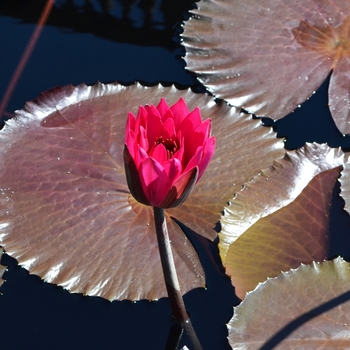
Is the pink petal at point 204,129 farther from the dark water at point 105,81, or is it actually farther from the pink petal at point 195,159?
the dark water at point 105,81

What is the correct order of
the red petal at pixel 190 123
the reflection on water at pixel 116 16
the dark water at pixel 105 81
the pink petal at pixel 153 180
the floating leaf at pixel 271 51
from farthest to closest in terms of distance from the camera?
1. the reflection on water at pixel 116 16
2. the floating leaf at pixel 271 51
3. the dark water at pixel 105 81
4. the red petal at pixel 190 123
5. the pink petal at pixel 153 180

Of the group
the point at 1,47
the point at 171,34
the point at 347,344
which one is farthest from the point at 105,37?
the point at 347,344

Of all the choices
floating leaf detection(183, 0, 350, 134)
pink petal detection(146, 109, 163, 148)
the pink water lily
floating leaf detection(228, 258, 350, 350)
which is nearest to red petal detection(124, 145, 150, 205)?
the pink water lily

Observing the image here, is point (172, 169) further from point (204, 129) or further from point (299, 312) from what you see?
point (299, 312)

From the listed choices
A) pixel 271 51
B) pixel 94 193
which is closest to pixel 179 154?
pixel 94 193

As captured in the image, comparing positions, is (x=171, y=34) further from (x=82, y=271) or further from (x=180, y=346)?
(x=180, y=346)

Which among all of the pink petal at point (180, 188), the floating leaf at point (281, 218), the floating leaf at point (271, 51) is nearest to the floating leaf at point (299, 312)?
the floating leaf at point (281, 218)

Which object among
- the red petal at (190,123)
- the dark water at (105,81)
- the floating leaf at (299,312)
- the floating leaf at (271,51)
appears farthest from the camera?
the floating leaf at (271,51)
